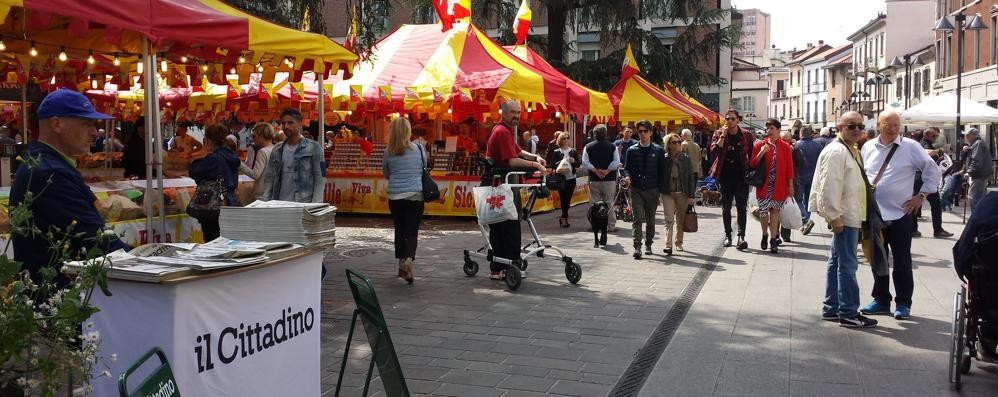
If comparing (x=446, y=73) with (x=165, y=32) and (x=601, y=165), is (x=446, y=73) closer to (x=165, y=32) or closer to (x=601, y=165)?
(x=601, y=165)

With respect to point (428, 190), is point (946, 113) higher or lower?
higher

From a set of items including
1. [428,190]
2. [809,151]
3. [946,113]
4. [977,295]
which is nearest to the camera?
[977,295]

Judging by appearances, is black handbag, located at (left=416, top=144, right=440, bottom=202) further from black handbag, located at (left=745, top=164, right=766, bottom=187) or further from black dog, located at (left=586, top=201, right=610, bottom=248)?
black handbag, located at (left=745, top=164, right=766, bottom=187)

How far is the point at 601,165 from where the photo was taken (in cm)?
1301

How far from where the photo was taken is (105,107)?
19.6 metres

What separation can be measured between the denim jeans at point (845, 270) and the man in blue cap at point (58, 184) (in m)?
5.24

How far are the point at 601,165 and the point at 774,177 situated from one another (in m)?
2.61

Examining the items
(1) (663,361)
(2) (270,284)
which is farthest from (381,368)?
(1) (663,361)

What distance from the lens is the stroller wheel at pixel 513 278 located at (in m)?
8.28

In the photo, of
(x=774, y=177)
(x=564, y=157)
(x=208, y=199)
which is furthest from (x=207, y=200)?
(x=564, y=157)

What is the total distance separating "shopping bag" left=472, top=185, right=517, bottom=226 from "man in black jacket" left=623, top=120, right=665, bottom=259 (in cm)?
288

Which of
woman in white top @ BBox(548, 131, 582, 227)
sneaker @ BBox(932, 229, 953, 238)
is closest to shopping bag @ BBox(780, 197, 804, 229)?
sneaker @ BBox(932, 229, 953, 238)

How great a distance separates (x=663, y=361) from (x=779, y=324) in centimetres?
164

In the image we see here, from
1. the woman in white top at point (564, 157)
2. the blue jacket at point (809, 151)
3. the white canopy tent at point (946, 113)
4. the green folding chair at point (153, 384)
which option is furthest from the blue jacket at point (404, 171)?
the white canopy tent at point (946, 113)
